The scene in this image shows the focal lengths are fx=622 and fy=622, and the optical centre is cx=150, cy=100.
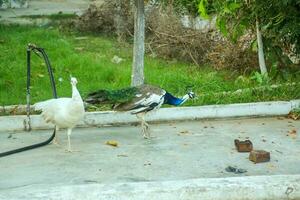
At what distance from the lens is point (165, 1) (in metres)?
9.40

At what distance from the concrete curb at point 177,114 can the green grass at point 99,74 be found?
1.00ft

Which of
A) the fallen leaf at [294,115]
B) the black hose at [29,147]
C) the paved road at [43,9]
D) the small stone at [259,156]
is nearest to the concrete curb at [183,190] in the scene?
the small stone at [259,156]

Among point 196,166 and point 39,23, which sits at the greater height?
point 39,23

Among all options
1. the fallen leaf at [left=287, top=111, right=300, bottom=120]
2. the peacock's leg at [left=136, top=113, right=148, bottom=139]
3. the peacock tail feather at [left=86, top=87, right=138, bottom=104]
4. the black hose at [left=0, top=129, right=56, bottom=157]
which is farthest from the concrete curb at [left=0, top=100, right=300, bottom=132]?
the peacock tail feather at [left=86, top=87, right=138, bottom=104]

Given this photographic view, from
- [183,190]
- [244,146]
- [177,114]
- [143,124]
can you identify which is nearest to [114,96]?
[143,124]

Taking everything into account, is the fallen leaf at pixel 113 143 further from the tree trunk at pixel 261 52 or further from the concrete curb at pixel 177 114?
the tree trunk at pixel 261 52

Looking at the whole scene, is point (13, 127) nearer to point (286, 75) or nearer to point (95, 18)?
point (286, 75)

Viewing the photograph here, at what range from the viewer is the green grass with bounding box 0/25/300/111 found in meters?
7.91

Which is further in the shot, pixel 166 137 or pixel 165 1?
pixel 165 1

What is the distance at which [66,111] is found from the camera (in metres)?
5.90

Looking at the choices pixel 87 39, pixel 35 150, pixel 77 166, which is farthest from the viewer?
pixel 87 39

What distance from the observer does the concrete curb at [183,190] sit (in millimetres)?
4688

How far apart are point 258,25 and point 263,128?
195 centimetres

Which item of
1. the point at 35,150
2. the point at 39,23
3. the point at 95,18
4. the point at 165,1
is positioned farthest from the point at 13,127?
the point at 39,23
